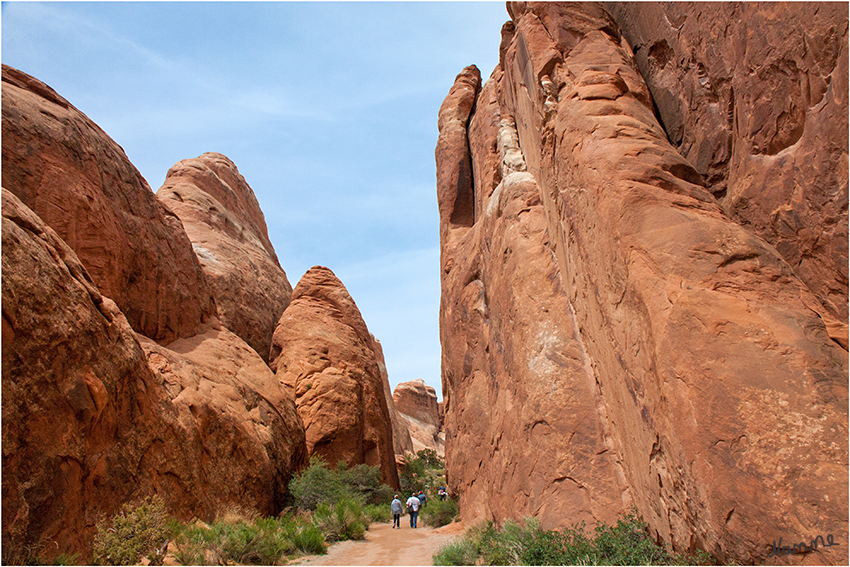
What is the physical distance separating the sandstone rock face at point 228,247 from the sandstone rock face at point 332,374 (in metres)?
2.11

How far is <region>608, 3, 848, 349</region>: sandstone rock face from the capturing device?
6742mm

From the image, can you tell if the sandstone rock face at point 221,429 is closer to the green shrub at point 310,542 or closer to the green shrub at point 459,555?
the green shrub at point 310,542

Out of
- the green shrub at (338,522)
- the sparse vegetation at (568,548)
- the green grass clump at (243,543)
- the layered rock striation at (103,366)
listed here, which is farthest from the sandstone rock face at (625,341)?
the layered rock striation at (103,366)

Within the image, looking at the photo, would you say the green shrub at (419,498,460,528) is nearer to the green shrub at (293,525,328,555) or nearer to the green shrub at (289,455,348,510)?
the green shrub at (289,455,348,510)

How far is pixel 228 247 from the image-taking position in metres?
A: 28.2

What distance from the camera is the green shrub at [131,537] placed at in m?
8.59

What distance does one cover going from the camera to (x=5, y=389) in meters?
7.49

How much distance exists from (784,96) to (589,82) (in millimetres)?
4094

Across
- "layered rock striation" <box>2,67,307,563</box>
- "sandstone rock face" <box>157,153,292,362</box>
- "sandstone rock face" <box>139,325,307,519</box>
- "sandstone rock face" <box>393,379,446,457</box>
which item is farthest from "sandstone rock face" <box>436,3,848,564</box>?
"sandstone rock face" <box>393,379,446,457</box>

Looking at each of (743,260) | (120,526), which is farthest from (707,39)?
(120,526)

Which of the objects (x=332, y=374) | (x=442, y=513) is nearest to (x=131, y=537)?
(x=442, y=513)

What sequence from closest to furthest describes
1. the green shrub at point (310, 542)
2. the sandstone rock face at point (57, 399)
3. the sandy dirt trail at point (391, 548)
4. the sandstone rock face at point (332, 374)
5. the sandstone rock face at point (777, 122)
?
the sandstone rock face at point (777, 122), the sandstone rock face at point (57, 399), the sandy dirt trail at point (391, 548), the green shrub at point (310, 542), the sandstone rock face at point (332, 374)

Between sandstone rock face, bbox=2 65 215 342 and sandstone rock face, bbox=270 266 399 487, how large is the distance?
492cm

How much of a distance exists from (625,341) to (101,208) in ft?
51.1
